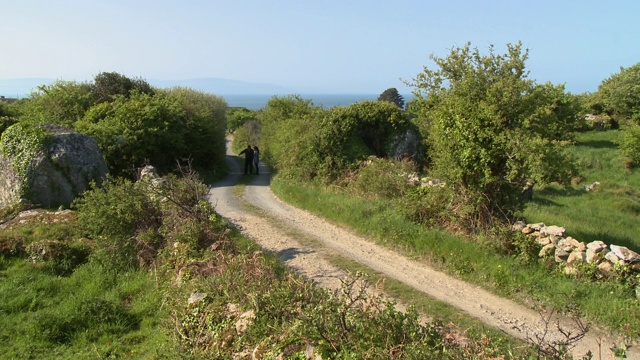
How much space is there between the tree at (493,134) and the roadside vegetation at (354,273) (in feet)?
0.13

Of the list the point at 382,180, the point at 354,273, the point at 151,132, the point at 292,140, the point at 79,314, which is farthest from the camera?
the point at 151,132

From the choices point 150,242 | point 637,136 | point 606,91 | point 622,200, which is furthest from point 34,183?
point 606,91

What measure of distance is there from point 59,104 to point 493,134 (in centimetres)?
2272

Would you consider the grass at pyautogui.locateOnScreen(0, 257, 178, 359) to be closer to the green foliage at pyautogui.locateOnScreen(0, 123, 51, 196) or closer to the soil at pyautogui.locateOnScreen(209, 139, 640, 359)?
the soil at pyautogui.locateOnScreen(209, 139, 640, 359)

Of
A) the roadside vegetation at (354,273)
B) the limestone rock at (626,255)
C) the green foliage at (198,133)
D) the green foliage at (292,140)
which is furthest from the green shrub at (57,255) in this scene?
the green foliage at (198,133)

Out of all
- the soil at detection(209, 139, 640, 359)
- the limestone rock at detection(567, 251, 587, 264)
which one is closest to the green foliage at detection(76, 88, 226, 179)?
the soil at detection(209, 139, 640, 359)

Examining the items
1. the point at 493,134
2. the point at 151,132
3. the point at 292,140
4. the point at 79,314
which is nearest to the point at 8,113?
the point at 151,132

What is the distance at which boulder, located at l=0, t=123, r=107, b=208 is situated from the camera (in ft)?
45.1

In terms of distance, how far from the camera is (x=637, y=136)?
2850 cm

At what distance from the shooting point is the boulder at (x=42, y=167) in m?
13.8

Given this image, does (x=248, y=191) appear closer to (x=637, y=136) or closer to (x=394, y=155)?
(x=394, y=155)

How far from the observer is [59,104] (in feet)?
78.8

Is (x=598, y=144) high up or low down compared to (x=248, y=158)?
up

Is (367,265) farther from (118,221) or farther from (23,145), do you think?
(23,145)
